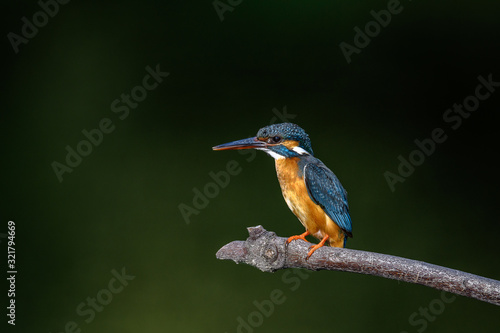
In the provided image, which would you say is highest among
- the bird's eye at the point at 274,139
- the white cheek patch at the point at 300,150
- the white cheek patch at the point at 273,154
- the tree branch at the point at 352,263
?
the bird's eye at the point at 274,139

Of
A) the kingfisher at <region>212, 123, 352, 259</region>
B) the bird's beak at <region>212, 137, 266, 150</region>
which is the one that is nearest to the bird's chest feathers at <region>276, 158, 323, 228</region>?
the kingfisher at <region>212, 123, 352, 259</region>

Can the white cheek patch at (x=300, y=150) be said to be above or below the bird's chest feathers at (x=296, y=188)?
above

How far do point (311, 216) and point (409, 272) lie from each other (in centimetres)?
→ 51

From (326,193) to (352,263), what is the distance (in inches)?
15.5

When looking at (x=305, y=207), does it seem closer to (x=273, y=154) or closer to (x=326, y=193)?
(x=326, y=193)

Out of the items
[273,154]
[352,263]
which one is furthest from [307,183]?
[352,263]

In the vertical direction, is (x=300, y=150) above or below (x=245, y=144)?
below

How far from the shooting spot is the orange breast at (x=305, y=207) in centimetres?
195

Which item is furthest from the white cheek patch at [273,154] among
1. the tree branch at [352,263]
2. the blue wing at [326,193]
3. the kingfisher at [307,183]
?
the tree branch at [352,263]

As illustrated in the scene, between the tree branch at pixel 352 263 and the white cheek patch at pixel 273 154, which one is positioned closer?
the tree branch at pixel 352 263

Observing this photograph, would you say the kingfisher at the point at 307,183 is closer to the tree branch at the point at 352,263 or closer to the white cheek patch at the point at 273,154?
the white cheek patch at the point at 273,154

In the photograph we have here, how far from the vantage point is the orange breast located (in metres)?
1.95

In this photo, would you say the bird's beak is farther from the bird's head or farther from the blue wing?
the blue wing

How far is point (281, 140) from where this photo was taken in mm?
1936
